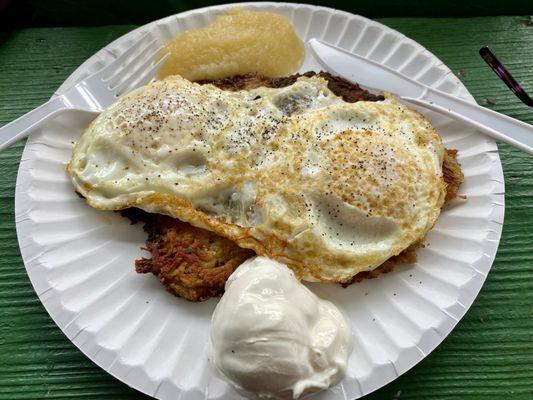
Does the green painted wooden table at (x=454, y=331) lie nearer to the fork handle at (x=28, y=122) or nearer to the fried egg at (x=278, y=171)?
the fork handle at (x=28, y=122)

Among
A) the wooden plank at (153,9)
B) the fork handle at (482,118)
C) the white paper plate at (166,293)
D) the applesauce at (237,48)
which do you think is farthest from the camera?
the wooden plank at (153,9)

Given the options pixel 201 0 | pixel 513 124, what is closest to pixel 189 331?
pixel 513 124

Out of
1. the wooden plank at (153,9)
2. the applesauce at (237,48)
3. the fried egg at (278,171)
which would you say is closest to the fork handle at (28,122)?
the fried egg at (278,171)

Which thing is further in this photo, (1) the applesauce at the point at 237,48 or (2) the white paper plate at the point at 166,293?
(1) the applesauce at the point at 237,48

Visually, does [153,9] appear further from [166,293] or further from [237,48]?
[166,293]

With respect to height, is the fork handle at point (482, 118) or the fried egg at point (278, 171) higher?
the fork handle at point (482, 118)

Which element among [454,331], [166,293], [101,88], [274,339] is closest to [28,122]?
[101,88]

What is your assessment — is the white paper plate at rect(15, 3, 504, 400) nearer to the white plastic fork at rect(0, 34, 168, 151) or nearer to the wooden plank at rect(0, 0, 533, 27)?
the white plastic fork at rect(0, 34, 168, 151)

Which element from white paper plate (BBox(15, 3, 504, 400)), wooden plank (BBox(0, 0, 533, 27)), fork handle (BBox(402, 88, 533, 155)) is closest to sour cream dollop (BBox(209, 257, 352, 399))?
white paper plate (BBox(15, 3, 504, 400))
